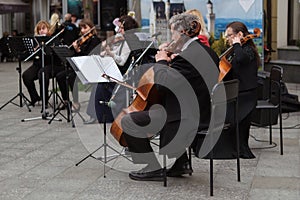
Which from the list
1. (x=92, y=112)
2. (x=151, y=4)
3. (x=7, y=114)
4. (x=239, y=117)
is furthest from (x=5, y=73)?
(x=239, y=117)

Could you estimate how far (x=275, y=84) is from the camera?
259 inches

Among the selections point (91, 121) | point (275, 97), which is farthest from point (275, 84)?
point (91, 121)

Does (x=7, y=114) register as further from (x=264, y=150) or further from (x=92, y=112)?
(x=264, y=150)

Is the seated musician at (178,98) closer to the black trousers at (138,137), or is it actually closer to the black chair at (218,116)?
the black trousers at (138,137)

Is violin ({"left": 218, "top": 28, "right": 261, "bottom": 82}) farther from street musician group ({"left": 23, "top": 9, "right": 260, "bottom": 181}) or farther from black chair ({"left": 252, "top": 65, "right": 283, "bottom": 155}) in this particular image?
black chair ({"left": 252, "top": 65, "right": 283, "bottom": 155})

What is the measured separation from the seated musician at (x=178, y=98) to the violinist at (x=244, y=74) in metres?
0.80

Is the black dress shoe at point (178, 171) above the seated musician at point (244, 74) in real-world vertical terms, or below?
below

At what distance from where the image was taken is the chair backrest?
647 cm

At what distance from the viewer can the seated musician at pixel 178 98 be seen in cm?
508

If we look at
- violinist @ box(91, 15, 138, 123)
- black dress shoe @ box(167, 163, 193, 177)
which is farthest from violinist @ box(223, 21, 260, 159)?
violinist @ box(91, 15, 138, 123)

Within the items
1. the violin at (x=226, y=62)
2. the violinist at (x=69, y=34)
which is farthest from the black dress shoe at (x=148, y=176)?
the violinist at (x=69, y=34)

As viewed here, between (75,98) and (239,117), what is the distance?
161 inches

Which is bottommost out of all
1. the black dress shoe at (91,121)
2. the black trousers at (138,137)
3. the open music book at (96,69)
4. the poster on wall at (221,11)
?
the black dress shoe at (91,121)

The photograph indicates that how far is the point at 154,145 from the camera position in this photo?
6.55 meters
